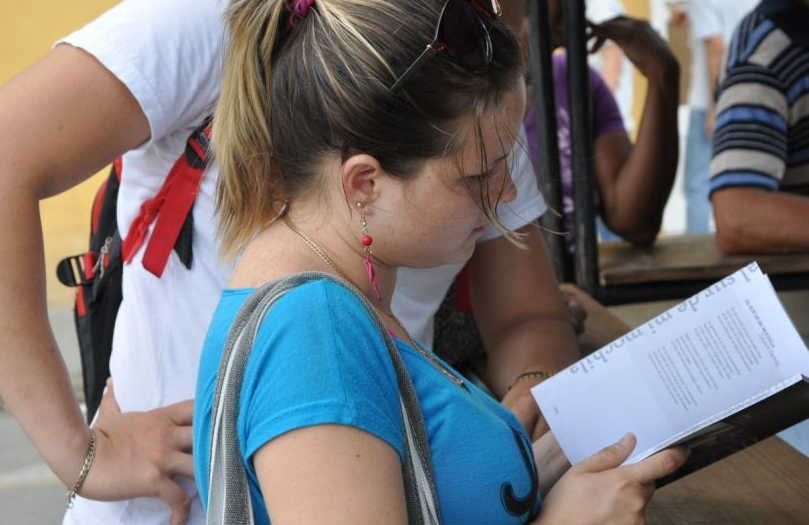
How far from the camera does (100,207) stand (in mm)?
1550

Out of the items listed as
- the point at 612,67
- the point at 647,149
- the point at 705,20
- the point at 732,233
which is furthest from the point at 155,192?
the point at 612,67

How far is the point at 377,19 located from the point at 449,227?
200 mm

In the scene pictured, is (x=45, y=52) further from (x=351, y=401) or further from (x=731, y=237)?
(x=351, y=401)

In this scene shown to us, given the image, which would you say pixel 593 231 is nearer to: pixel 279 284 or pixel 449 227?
pixel 449 227

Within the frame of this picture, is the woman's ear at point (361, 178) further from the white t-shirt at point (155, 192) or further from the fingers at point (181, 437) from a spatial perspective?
the fingers at point (181, 437)

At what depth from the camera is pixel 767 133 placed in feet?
7.97

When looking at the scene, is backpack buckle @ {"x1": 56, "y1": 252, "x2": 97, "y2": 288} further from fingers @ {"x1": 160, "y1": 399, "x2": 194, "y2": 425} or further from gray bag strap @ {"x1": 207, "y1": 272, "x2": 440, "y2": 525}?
gray bag strap @ {"x1": 207, "y1": 272, "x2": 440, "y2": 525}

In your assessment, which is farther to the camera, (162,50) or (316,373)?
(162,50)

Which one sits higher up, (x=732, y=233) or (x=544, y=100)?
(x=544, y=100)

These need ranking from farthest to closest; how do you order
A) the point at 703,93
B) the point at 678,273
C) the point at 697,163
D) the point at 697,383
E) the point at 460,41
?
the point at 703,93 → the point at 697,163 → the point at 678,273 → the point at 697,383 → the point at 460,41

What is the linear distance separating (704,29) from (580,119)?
379cm

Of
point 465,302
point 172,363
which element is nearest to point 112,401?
point 172,363

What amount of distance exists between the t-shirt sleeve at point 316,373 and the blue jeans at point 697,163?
502 cm

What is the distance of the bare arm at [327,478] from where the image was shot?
2.90 feet
